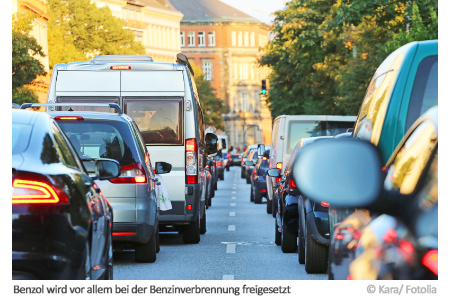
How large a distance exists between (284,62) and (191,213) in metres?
54.0

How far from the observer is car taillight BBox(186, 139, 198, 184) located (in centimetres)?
1586

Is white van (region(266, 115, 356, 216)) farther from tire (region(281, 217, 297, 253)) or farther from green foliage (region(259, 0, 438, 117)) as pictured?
green foliage (region(259, 0, 438, 117))

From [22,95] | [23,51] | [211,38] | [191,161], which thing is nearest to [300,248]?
[191,161]

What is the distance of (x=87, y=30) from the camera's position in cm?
8044

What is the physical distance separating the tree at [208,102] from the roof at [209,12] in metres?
36.5

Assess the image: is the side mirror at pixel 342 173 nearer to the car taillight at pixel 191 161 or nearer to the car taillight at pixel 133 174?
the car taillight at pixel 133 174

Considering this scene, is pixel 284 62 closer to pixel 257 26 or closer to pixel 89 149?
pixel 89 149

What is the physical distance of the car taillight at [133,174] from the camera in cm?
1261

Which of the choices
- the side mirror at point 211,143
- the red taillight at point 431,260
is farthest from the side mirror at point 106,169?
the side mirror at point 211,143

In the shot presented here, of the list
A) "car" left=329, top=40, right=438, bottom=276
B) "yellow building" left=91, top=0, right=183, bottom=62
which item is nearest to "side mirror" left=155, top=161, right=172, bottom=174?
"car" left=329, top=40, right=438, bottom=276

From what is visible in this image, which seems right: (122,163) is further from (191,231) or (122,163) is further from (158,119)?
(191,231)

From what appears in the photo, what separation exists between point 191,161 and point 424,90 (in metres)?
11.0

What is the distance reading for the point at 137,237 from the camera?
1270 cm
